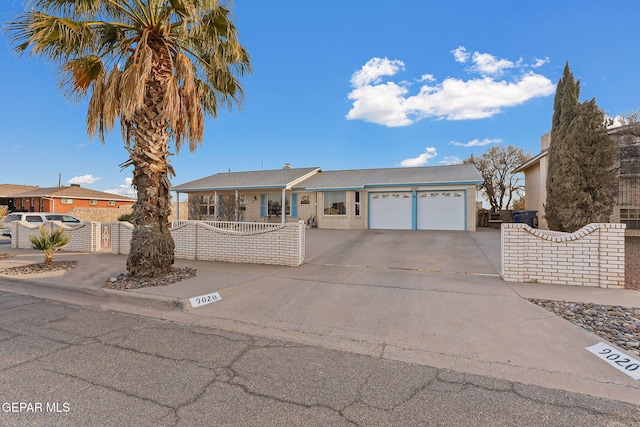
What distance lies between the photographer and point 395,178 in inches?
728

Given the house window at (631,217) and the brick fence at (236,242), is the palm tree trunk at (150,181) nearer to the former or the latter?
the brick fence at (236,242)

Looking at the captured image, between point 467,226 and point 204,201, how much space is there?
17.6 m

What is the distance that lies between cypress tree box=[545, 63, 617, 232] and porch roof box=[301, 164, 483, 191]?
4.43 m

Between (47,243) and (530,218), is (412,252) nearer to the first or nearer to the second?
(47,243)

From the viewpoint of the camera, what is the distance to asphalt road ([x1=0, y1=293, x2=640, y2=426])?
2.55m

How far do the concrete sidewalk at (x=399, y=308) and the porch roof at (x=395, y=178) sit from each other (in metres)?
7.85

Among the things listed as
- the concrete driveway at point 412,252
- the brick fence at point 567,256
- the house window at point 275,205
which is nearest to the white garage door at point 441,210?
the concrete driveway at point 412,252

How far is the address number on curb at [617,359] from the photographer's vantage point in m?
3.31

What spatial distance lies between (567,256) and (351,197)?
12.1 metres

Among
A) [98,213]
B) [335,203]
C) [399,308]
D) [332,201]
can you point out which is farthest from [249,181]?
[98,213]

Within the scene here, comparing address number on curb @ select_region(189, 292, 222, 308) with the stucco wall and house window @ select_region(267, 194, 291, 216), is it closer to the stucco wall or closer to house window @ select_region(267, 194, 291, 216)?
the stucco wall

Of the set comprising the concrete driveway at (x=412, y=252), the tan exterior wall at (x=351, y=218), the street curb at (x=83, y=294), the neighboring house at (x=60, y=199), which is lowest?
the street curb at (x=83, y=294)

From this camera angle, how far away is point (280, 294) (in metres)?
6.31

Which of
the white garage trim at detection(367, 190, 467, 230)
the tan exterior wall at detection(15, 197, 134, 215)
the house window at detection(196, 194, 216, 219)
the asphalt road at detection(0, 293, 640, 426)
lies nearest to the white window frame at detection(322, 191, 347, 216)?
the white garage trim at detection(367, 190, 467, 230)
